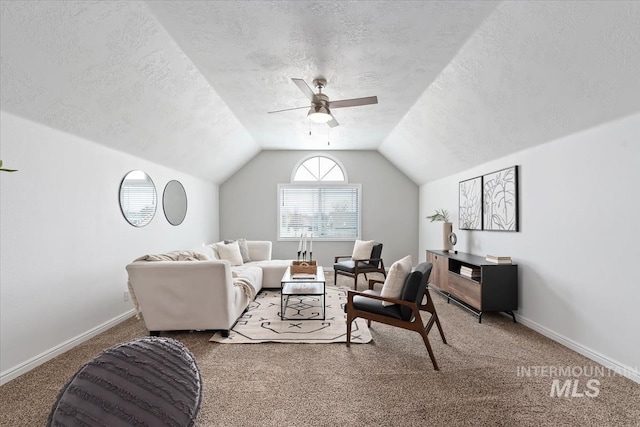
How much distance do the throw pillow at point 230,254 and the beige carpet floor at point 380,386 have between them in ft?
6.71

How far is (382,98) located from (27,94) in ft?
11.7

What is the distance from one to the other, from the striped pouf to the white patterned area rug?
2151 mm

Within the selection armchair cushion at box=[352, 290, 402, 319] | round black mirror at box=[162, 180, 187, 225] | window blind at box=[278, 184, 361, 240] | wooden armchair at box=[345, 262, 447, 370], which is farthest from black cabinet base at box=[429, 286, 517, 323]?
round black mirror at box=[162, 180, 187, 225]

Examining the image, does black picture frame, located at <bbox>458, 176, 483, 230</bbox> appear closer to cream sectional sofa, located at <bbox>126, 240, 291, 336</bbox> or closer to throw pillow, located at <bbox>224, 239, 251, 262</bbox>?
cream sectional sofa, located at <bbox>126, 240, 291, 336</bbox>

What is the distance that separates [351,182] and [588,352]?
16.6 feet

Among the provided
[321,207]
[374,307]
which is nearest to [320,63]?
[374,307]

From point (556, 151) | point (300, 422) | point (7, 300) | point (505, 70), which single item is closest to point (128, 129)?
point (7, 300)

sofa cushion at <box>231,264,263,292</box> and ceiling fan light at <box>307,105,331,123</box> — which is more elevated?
ceiling fan light at <box>307,105,331,123</box>

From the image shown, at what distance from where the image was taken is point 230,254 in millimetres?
5211

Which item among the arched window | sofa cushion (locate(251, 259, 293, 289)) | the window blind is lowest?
sofa cushion (locate(251, 259, 293, 289))

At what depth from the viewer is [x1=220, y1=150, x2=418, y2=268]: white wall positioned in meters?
7.05

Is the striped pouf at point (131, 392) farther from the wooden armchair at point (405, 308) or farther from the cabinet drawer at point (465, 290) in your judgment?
the cabinet drawer at point (465, 290)

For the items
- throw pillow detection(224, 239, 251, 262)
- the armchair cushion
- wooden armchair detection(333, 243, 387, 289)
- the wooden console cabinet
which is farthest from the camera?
throw pillow detection(224, 239, 251, 262)

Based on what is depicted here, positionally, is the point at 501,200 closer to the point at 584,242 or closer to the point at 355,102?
the point at 584,242
